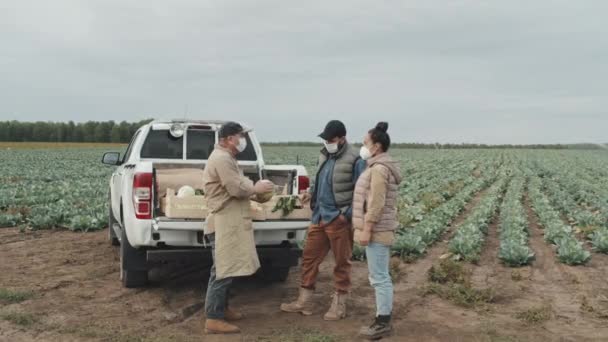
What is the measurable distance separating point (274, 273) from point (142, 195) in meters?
2.51

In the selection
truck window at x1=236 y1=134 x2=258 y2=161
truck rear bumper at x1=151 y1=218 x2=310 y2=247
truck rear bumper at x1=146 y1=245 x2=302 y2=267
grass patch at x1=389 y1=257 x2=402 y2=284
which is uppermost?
truck window at x1=236 y1=134 x2=258 y2=161

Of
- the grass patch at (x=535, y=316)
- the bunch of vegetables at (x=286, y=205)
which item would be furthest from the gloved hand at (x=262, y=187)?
the grass patch at (x=535, y=316)

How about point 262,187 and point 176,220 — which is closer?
point 262,187

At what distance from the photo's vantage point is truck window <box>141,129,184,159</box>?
27.7 feet

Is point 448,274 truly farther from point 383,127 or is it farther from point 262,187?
point 262,187

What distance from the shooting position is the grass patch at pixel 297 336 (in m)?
5.84

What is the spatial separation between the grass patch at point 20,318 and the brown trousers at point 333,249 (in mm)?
2945

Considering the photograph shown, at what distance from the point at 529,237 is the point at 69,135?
106519 millimetres

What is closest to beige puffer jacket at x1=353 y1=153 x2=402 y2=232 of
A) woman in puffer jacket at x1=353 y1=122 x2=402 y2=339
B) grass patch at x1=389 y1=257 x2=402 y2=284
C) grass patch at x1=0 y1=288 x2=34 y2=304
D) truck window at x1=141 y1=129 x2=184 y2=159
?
woman in puffer jacket at x1=353 y1=122 x2=402 y2=339

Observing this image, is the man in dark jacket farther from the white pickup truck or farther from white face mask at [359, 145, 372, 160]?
the white pickup truck

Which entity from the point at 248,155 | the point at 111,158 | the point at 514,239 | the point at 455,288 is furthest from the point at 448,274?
the point at 111,158

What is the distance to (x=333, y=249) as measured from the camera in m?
6.55

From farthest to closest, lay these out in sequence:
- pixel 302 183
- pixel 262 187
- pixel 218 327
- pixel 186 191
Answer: pixel 302 183 < pixel 186 191 < pixel 218 327 < pixel 262 187

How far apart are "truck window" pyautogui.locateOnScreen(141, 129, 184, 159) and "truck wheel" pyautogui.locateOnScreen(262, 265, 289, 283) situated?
2030 millimetres
